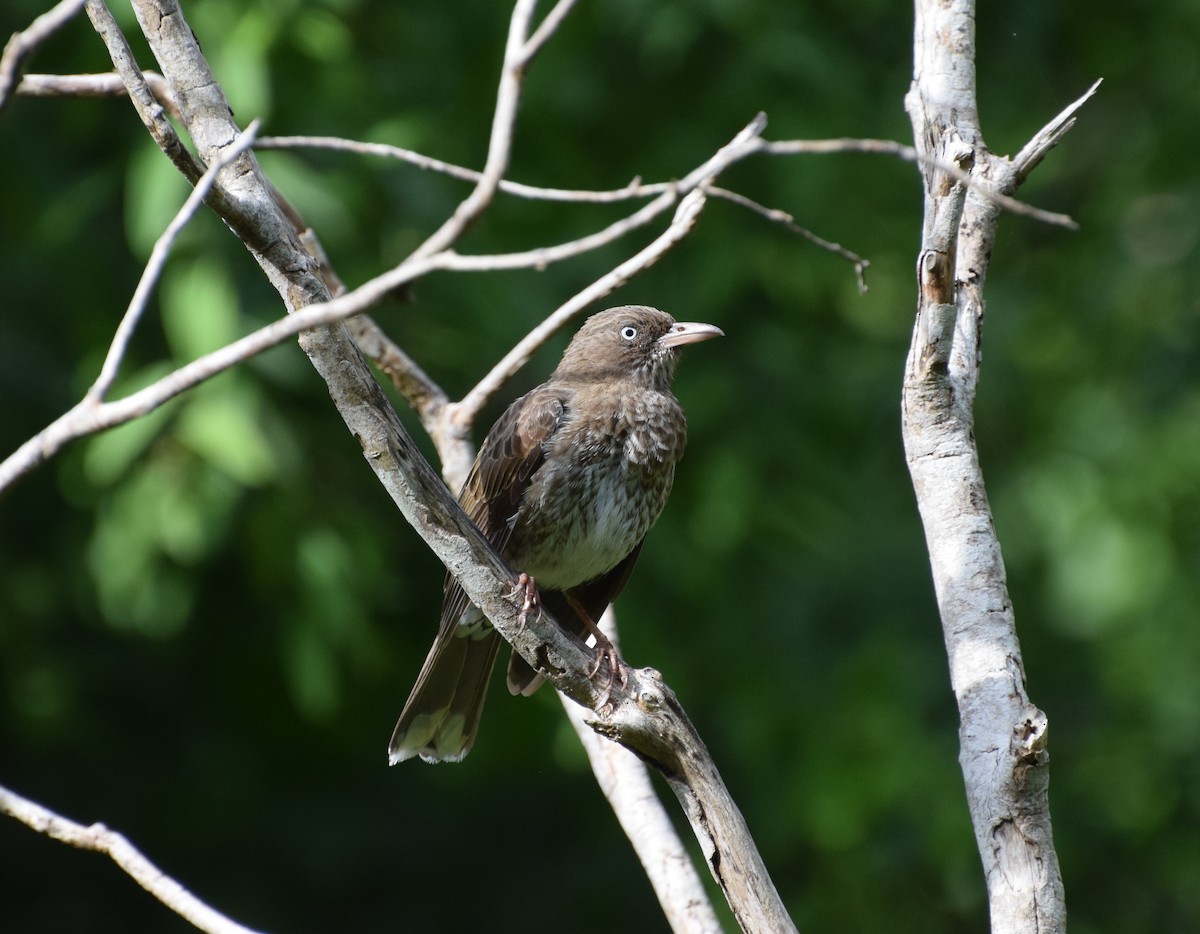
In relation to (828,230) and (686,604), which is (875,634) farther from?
(828,230)

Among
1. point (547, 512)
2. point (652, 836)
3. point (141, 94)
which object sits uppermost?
point (547, 512)

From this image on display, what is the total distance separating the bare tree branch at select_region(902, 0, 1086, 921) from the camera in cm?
252

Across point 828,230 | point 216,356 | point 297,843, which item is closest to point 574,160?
point 828,230

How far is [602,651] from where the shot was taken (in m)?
3.42

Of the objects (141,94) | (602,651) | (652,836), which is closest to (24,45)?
(141,94)

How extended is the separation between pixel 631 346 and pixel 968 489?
1922 millimetres

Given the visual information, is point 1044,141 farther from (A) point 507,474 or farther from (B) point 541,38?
(A) point 507,474

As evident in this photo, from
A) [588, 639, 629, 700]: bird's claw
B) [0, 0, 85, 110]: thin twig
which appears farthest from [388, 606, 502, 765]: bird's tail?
[0, 0, 85, 110]: thin twig

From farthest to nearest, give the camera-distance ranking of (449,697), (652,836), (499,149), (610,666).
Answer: (449,697)
(652,836)
(610,666)
(499,149)

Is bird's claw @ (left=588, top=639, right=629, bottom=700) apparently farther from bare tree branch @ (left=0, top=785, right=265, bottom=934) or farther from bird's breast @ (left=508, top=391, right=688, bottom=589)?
bare tree branch @ (left=0, top=785, right=265, bottom=934)

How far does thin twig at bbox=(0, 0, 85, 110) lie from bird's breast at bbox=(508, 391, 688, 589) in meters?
2.65

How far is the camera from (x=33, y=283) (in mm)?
5676

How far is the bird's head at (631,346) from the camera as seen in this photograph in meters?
4.59

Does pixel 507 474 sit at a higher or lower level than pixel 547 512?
higher
